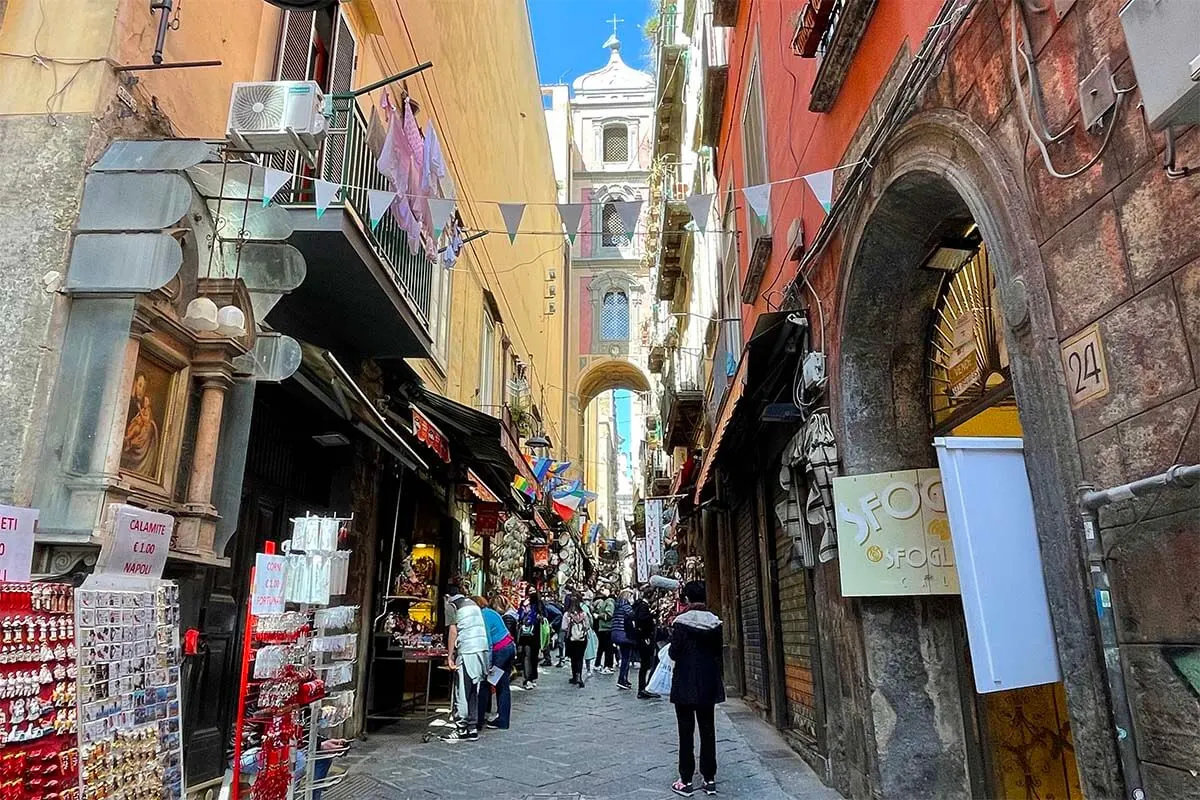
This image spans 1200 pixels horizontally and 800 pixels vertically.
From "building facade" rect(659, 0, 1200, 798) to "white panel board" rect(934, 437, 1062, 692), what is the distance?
2cm

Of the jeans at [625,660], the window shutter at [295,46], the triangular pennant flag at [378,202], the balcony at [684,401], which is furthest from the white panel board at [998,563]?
the balcony at [684,401]

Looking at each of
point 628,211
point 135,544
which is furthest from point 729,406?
point 135,544

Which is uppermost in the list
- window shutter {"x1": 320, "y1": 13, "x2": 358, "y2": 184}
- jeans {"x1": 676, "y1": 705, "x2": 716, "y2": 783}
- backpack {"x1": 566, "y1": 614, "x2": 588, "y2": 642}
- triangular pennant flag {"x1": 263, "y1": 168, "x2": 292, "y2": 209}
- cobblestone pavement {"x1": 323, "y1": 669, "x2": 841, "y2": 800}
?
window shutter {"x1": 320, "y1": 13, "x2": 358, "y2": 184}

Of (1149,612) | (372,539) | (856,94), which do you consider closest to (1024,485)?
(1149,612)

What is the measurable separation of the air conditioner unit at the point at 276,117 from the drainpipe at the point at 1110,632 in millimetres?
4660

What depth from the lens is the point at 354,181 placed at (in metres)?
6.57

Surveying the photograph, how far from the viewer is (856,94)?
18.2 feet

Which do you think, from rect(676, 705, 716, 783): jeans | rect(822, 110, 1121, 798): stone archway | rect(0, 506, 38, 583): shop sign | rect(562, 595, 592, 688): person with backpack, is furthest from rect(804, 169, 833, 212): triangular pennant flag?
rect(562, 595, 592, 688): person with backpack

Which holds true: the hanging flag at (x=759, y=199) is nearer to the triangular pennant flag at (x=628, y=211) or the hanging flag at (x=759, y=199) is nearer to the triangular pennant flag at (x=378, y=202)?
the triangular pennant flag at (x=628, y=211)

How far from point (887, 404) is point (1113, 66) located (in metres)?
3.25

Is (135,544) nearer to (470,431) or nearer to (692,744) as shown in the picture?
(692,744)

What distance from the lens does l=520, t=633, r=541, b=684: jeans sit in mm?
14594

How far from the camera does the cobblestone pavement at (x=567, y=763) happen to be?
5.95m

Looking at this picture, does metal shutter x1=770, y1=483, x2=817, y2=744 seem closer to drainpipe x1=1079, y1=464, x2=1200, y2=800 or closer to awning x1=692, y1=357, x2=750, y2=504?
awning x1=692, y1=357, x2=750, y2=504
